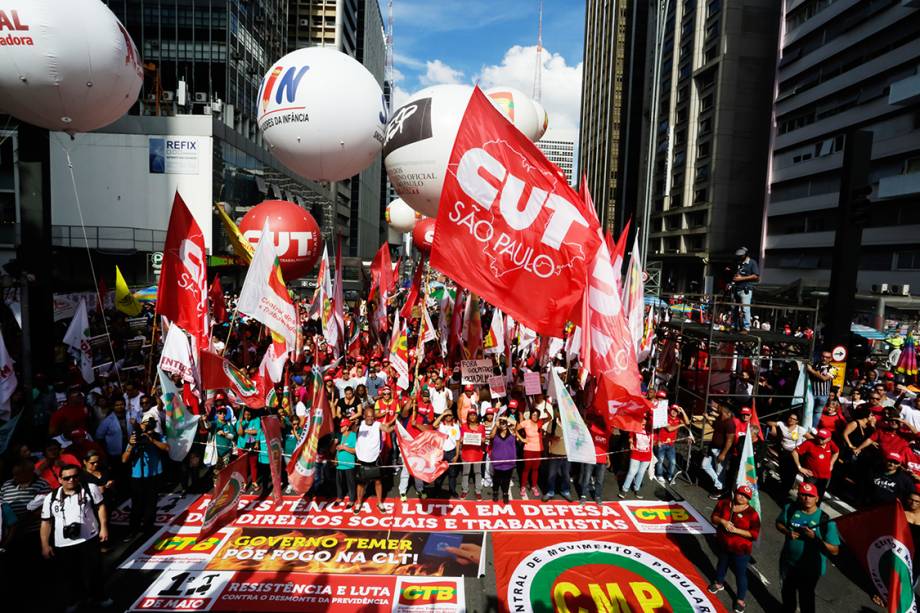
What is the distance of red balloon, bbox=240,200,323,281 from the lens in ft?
42.5

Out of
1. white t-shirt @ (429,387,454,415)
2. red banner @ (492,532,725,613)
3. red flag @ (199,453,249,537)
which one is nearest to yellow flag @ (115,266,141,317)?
red flag @ (199,453,249,537)

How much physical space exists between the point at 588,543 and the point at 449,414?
9.38 ft

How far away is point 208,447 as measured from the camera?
859 centimetres

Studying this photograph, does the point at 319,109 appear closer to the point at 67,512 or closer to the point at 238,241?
the point at 238,241

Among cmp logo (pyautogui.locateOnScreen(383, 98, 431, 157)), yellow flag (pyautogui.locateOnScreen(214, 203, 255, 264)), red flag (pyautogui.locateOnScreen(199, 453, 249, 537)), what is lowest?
red flag (pyautogui.locateOnScreen(199, 453, 249, 537))

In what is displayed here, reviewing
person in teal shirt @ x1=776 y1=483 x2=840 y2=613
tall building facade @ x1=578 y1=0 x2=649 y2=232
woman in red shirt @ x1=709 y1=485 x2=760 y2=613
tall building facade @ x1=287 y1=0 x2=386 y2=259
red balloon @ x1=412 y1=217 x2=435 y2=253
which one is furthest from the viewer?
tall building facade @ x1=578 y1=0 x2=649 y2=232

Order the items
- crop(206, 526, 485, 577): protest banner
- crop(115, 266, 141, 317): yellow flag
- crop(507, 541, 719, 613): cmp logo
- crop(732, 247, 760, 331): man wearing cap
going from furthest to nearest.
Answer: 1. crop(115, 266, 141, 317): yellow flag
2. crop(732, 247, 760, 331): man wearing cap
3. crop(206, 526, 485, 577): protest banner
4. crop(507, 541, 719, 613): cmp logo

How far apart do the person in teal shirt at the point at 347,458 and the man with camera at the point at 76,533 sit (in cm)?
323

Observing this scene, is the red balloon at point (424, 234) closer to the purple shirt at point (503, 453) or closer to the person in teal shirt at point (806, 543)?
the purple shirt at point (503, 453)

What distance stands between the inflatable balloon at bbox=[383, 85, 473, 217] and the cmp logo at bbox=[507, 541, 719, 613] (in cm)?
593

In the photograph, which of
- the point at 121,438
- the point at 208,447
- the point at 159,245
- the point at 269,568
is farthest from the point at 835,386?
the point at 159,245

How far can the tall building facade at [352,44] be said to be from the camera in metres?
71.4

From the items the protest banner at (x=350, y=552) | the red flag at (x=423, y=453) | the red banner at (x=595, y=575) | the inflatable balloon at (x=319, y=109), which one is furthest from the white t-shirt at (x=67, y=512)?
the inflatable balloon at (x=319, y=109)

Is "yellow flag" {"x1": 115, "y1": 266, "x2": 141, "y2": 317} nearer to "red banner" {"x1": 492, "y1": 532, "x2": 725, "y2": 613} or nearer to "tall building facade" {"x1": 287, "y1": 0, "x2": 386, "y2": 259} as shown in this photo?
"red banner" {"x1": 492, "y1": 532, "x2": 725, "y2": 613}
